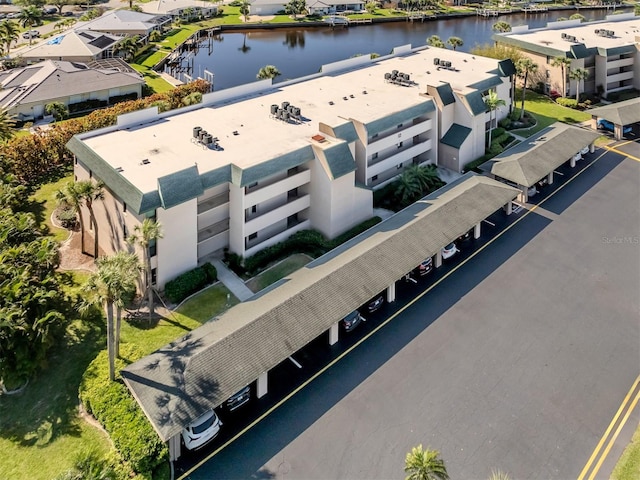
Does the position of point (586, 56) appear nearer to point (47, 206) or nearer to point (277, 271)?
point (277, 271)

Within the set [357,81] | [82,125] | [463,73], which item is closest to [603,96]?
[463,73]

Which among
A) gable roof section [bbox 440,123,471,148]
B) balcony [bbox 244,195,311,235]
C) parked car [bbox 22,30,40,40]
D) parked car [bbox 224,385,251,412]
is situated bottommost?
parked car [bbox 224,385,251,412]

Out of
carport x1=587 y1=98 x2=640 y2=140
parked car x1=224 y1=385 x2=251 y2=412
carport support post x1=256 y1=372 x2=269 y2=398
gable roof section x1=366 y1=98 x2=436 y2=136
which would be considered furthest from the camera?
carport x1=587 y1=98 x2=640 y2=140

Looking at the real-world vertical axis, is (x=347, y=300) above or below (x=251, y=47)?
below

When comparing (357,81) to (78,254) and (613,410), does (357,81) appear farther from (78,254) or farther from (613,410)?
(613,410)

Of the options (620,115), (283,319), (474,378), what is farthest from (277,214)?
(620,115)

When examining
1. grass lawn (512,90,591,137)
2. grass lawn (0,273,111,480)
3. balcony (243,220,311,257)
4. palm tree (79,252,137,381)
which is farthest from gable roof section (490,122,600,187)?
grass lawn (0,273,111,480)

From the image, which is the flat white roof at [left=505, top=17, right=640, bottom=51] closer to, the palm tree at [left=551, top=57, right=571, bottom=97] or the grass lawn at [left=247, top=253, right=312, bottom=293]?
the palm tree at [left=551, top=57, right=571, bottom=97]
